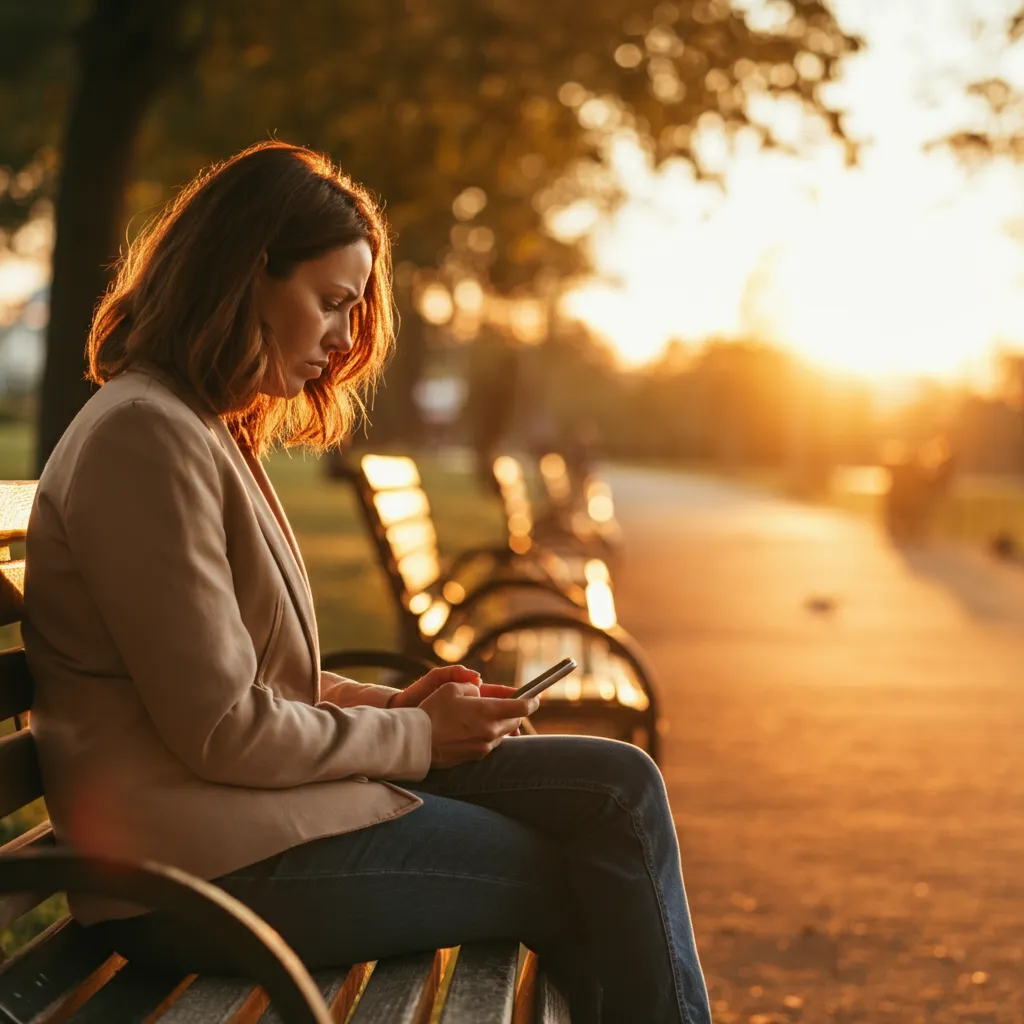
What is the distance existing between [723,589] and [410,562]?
804 centimetres

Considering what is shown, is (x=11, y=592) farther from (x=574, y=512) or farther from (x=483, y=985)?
(x=574, y=512)

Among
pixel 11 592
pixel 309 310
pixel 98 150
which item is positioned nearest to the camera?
pixel 309 310

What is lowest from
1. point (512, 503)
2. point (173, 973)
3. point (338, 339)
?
point (512, 503)

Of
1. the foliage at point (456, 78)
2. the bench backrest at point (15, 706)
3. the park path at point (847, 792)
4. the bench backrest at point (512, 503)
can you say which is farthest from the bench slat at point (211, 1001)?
the bench backrest at point (512, 503)

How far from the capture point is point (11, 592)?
2.68 m

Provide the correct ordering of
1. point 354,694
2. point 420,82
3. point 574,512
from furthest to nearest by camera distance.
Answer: point 574,512, point 420,82, point 354,694

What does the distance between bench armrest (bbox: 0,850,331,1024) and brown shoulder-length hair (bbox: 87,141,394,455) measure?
86 cm

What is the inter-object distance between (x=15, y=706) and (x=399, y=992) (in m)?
0.83

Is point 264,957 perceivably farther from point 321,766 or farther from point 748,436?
point 748,436

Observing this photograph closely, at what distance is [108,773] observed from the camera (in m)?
2.29

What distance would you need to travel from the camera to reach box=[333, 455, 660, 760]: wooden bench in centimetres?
482

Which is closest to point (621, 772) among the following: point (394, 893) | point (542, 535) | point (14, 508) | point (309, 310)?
point (394, 893)

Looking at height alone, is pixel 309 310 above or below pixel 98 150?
below

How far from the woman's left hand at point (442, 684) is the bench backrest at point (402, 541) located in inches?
94.1
